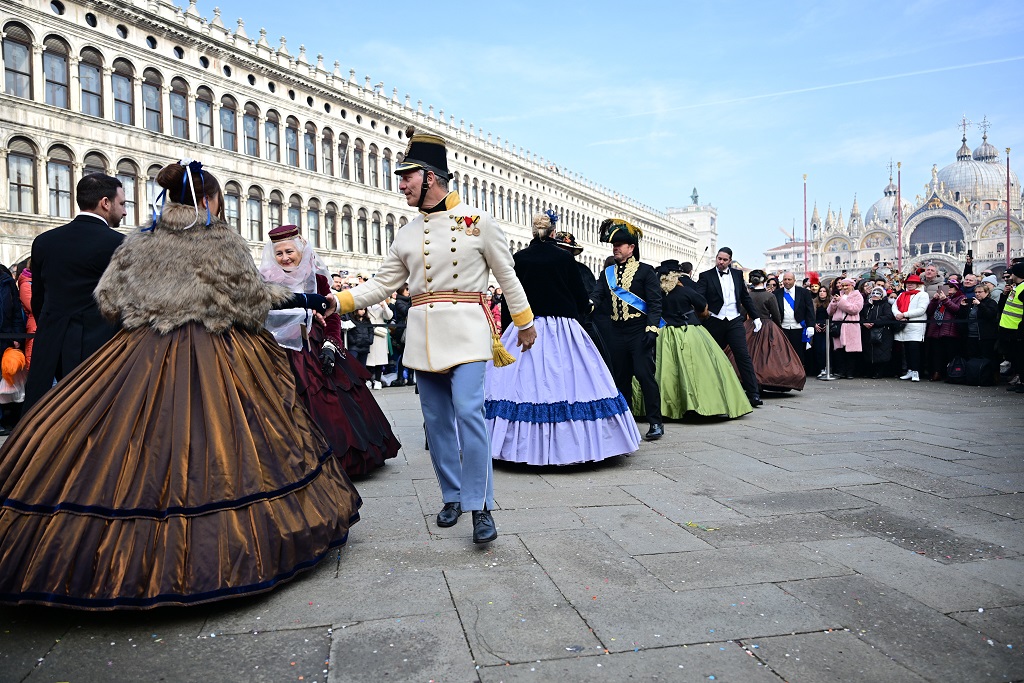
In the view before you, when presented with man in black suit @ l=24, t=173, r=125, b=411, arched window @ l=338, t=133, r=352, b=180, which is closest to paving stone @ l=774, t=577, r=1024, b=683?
man in black suit @ l=24, t=173, r=125, b=411

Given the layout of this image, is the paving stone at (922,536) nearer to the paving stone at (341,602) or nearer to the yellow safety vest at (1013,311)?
the paving stone at (341,602)

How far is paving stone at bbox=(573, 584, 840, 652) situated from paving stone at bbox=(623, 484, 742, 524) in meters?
0.98

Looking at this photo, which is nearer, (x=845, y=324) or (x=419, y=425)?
(x=419, y=425)

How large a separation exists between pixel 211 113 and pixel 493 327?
30553 mm

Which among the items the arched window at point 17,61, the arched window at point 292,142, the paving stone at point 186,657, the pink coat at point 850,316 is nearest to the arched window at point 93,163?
the arched window at point 17,61

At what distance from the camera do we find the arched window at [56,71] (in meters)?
24.0

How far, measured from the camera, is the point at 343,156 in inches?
1476

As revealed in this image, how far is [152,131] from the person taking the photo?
27.4 metres

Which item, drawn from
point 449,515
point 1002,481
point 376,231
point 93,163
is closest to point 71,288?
point 449,515

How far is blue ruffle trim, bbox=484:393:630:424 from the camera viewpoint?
5055 mm

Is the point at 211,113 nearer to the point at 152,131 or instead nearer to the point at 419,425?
the point at 152,131

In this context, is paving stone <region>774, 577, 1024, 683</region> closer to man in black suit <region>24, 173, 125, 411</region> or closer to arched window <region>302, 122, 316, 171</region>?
man in black suit <region>24, 173, 125, 411</region>

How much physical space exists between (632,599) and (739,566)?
0.58m

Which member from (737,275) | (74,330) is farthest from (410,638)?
(737,275)
